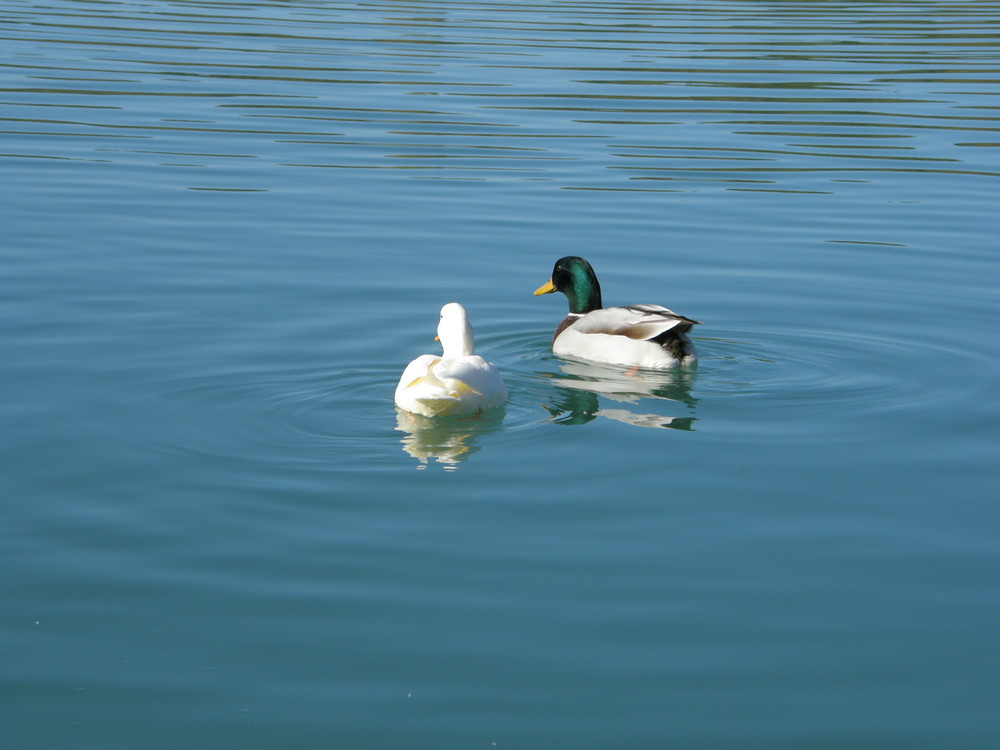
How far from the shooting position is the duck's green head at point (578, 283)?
38.8 ft

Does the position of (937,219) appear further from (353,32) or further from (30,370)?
(353,32)

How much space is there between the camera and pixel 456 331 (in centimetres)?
948

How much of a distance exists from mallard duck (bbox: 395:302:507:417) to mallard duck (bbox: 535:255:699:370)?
1658 mm

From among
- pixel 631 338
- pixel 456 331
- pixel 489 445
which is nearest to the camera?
pixel 489 445

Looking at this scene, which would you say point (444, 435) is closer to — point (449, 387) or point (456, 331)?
point (449, 387)

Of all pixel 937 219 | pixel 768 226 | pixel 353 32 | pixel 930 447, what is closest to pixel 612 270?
pixel 768 226

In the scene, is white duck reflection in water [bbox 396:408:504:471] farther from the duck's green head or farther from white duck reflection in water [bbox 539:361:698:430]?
the duck's green head

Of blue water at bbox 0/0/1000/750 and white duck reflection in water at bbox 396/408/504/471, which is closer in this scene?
blue water at bbox 0/0/1000/750

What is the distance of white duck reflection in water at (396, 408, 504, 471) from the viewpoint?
8094 millimetres

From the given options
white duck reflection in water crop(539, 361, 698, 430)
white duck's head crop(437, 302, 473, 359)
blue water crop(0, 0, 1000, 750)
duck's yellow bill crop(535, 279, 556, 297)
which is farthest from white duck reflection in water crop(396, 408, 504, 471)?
duck's yellow bill crop(535, 279, 556, 297)

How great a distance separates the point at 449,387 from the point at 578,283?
374cm

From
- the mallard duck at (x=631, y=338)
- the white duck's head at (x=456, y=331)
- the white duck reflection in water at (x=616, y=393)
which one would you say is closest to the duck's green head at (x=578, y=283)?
the mallard duck at (x=631, y=338)

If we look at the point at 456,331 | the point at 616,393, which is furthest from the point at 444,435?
the point at 616,393

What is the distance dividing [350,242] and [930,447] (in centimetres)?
692
